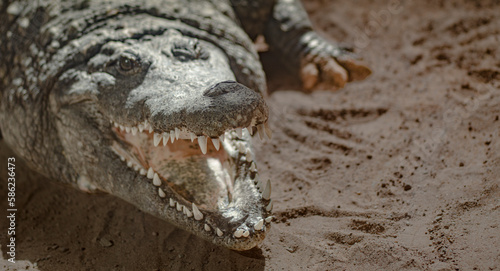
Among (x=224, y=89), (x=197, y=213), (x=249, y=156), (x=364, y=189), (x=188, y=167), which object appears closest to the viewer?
(x=224, y=89)

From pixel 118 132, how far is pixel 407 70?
2967 millimetres

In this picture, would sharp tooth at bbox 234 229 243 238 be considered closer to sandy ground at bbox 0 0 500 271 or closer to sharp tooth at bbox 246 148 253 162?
sandy ground at bbox 0 0 500 271

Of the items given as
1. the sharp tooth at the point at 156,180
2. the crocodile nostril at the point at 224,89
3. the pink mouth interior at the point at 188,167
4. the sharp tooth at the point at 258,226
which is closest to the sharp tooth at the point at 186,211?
the pink mouth interior at the point at 188,167

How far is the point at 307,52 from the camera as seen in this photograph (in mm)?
4781

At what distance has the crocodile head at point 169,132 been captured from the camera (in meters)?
2.54

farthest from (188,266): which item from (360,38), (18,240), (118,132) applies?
(360,38)

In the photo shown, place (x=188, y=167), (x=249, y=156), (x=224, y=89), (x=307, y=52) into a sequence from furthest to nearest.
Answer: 1. (x=307, y=52)
2. (x=188, y=167)
3. (x=249, y=156)
4. (x=224, y=89)

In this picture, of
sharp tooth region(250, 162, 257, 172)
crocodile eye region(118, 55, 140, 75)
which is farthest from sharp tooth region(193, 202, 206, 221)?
crocodile eye region(118, 55, 140, 75)

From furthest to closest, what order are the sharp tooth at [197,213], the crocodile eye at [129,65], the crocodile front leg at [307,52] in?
the crocodile front leg at [307,52] → the crocodile eye at [129,65] → the sharp tooth at [197,213]

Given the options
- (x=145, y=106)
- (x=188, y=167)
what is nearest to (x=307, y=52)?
(x=188, y=167)

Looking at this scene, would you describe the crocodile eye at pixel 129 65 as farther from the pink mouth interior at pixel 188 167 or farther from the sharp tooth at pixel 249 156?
the sharp tooth at pixel 249 156

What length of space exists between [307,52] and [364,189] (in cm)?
202

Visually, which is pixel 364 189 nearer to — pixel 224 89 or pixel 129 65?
pixel 224 89

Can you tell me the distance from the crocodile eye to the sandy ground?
1035 mm
